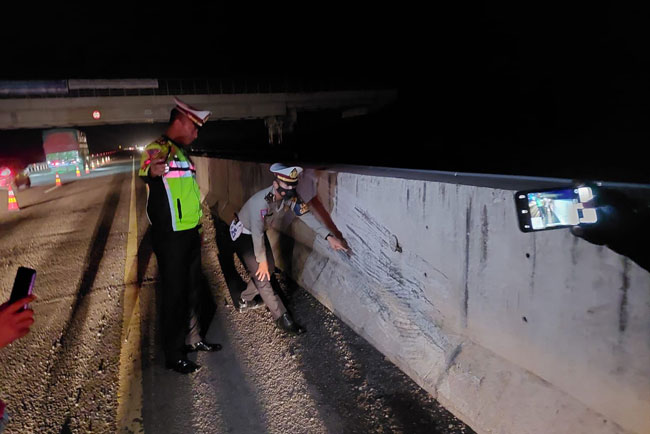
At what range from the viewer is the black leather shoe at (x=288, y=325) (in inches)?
166

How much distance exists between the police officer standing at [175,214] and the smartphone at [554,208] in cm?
277

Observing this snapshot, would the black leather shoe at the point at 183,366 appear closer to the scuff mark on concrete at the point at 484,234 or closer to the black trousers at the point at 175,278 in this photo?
the black trousers at the point at 175,278

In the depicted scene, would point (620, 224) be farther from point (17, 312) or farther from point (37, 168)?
point (37, 168)

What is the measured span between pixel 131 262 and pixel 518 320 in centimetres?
630

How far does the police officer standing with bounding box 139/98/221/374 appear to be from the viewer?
3584mm

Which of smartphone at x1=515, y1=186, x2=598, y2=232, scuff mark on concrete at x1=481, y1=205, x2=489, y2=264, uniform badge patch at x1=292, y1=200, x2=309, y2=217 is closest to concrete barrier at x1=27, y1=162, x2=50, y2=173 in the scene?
uniform badge patch at x1=292, y1=200, x2=309, y2=217

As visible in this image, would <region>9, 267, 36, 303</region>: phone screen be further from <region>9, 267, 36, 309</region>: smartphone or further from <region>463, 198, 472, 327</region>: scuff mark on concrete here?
<region>463, 198, 472, 327</region>: scuff mark on concrete

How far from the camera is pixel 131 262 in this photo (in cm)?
698

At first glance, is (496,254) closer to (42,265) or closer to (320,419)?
(320,419)

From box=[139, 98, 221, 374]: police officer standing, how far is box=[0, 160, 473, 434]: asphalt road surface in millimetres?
352

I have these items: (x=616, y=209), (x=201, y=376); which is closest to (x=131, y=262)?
(x=201, y=376)

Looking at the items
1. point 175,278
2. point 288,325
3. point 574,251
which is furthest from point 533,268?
point 175,278

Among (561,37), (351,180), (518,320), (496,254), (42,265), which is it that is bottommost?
(42,265)

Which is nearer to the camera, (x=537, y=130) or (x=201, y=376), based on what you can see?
(x=201, y=376)
